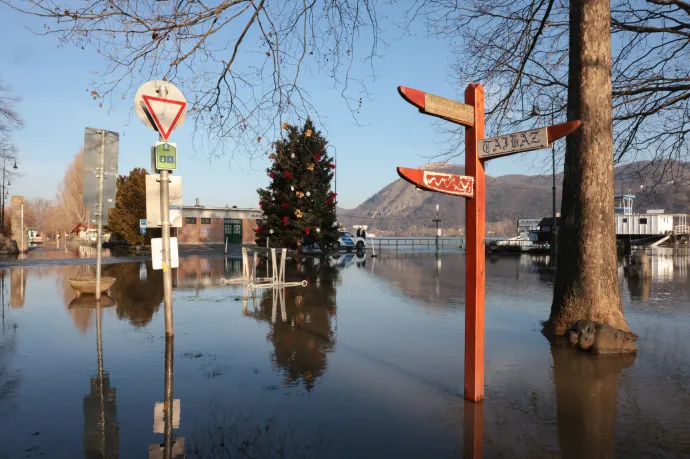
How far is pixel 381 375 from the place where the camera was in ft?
20.3

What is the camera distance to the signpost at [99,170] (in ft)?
35.6

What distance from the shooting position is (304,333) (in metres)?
8.69

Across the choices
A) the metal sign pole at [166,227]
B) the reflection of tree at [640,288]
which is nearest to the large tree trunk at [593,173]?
the reflection of tree at [640,288]

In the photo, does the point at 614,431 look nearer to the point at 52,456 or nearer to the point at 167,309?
the point at 52,456

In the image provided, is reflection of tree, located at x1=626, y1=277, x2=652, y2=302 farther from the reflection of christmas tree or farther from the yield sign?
the yield sign

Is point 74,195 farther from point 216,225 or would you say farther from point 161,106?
point 161,106

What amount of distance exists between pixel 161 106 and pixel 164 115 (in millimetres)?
126

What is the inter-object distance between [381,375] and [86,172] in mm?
8193

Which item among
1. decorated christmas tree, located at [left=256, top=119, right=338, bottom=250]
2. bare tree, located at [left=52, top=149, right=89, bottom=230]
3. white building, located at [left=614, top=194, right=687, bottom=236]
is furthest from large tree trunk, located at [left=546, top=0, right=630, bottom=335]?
bare tree, located at [left=52, top=149, right=89, bottom=230]

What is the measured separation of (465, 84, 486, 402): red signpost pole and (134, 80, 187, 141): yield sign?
4.09m

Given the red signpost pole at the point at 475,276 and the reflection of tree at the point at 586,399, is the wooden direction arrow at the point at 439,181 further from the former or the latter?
the reflection of tree at the point at 586,399

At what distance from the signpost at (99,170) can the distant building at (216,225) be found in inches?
1910

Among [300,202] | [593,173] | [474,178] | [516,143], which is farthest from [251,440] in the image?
[300,202]

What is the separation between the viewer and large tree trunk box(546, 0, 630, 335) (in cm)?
834
